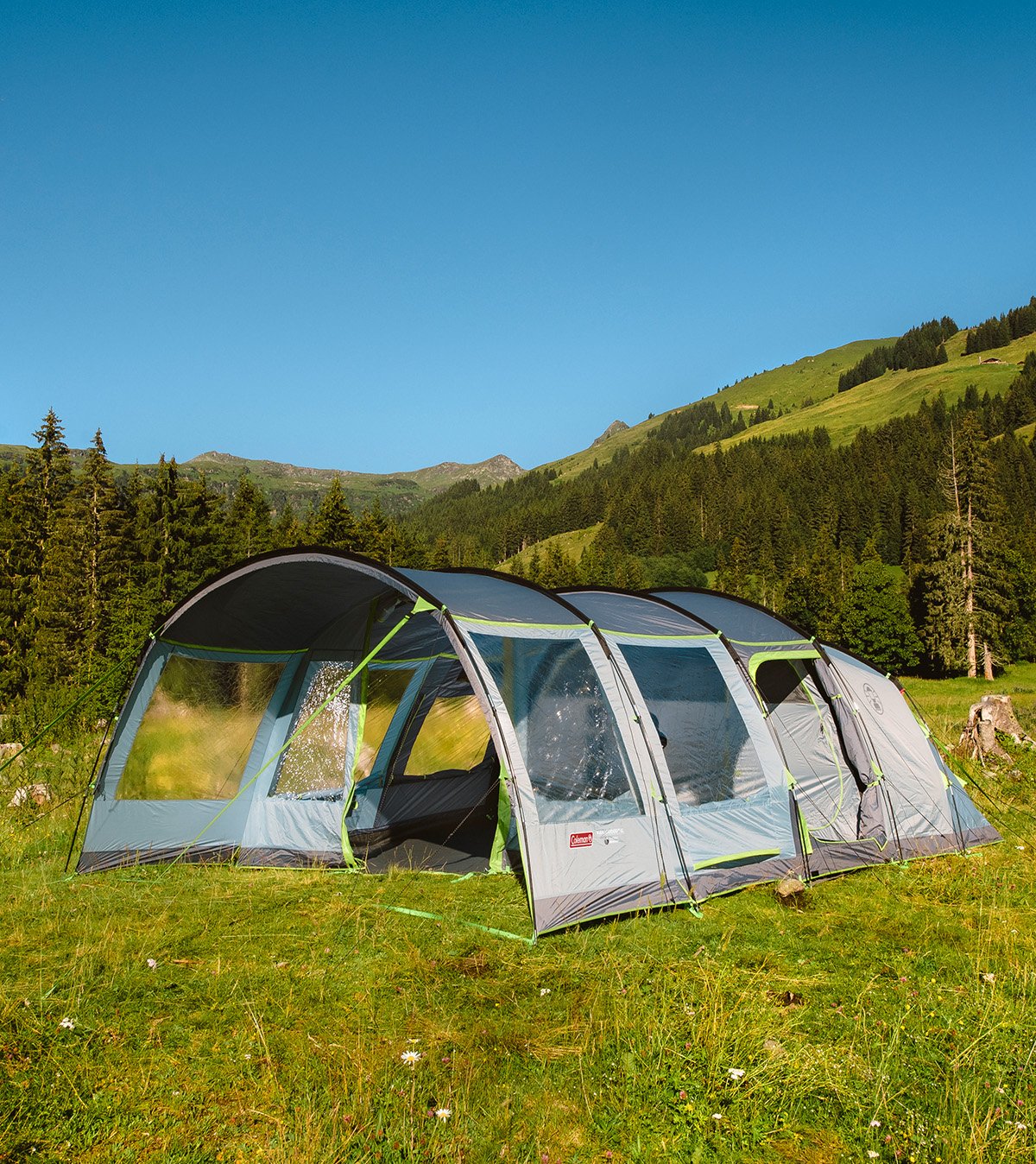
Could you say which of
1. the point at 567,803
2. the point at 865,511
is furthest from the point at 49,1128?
the point at 865,511

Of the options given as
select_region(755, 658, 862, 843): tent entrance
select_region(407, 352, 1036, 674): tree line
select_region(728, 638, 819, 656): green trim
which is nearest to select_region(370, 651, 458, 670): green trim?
select_region(728, 638, 819, 656): green trim

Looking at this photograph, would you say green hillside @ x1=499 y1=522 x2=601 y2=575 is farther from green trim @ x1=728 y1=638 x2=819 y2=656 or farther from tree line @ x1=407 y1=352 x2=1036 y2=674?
green trim @ x1=728 y1=638 x2=819 y2=656

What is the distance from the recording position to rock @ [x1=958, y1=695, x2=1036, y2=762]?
42.8 feet

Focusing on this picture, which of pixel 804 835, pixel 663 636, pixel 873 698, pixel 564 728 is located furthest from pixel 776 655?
pixel 564 728

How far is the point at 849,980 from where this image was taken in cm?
536

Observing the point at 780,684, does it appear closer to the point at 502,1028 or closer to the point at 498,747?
the point at 498,747

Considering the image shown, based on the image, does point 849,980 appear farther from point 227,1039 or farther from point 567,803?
point 227,1039

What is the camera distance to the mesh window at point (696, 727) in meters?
7.59

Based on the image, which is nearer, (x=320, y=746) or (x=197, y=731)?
(x=197, y=731)

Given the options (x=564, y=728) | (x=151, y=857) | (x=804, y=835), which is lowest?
(x=804, y=835)

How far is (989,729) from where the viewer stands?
13195 millimetres

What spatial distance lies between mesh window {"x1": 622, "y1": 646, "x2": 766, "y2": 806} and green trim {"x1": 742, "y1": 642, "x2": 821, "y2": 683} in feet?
1.70

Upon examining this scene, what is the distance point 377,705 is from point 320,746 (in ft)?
2.82

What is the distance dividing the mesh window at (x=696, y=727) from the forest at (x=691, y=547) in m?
1.76
